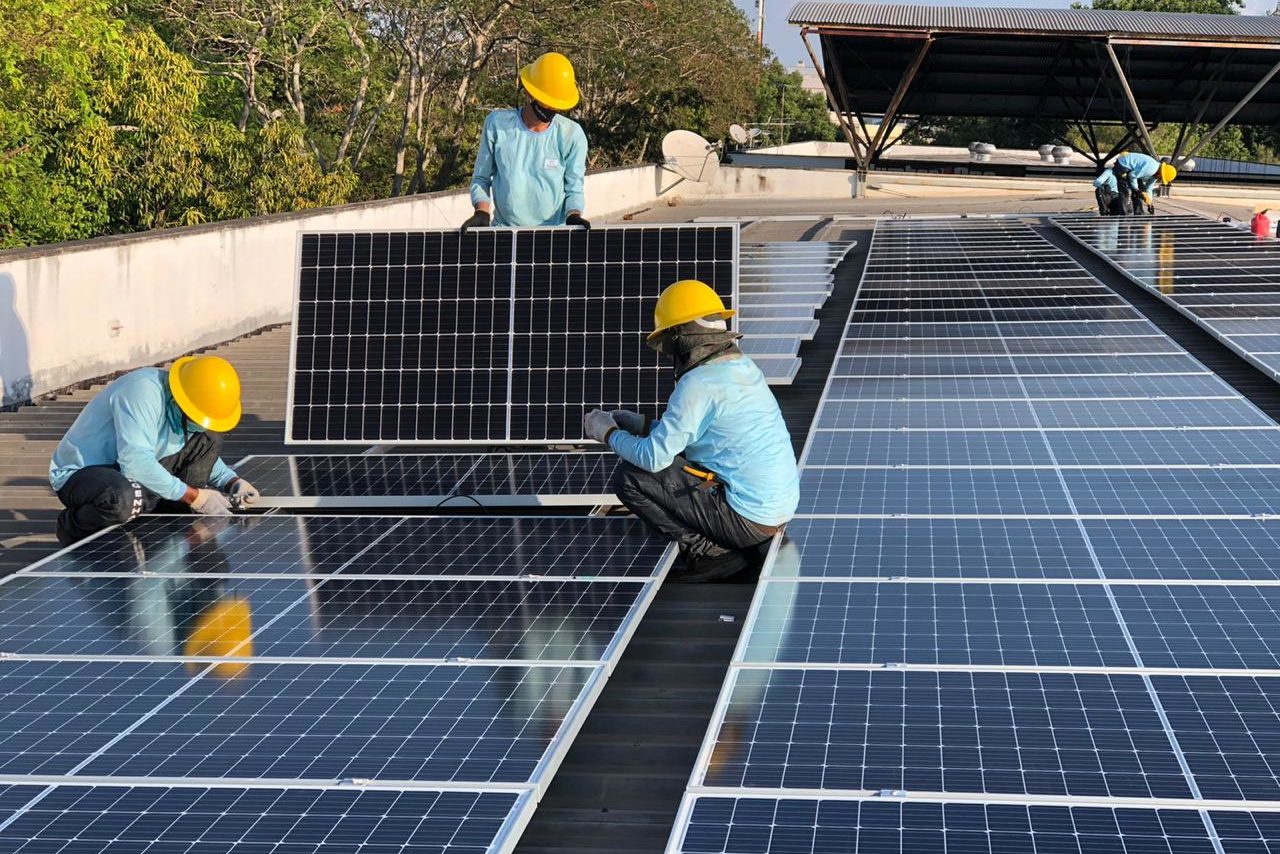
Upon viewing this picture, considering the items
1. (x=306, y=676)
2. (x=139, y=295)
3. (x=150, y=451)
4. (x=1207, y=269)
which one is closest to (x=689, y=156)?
(x=1207, y=269)

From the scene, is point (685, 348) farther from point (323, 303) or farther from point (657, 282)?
point (323, 303)

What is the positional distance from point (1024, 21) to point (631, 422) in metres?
43.6

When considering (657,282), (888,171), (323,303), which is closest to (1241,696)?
(657,282)

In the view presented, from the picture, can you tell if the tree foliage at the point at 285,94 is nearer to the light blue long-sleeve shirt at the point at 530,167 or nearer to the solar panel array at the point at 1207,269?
the light blue long-sleeve shirt at the point at 530,167

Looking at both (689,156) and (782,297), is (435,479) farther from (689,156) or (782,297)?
(689,156)

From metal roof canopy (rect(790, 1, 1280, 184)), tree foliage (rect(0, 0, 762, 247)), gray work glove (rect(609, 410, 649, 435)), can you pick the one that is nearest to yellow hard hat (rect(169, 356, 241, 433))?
gray work glove (rect(609, 410, 649, 435))

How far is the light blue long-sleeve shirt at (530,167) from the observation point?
12.0 meters

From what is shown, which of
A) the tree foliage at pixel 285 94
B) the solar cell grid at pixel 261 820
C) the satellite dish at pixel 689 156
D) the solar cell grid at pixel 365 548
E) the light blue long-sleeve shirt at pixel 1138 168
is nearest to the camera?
the solar cell grid at pixel 261 820

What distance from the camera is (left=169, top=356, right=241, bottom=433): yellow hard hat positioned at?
8898mm

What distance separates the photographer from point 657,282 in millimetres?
10750

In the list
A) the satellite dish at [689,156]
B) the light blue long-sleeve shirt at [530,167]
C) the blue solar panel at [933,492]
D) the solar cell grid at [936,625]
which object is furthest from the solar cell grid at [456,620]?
the satellite dish at [689,156]

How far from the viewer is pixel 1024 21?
158ft

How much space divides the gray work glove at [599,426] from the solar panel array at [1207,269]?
638 centimetres

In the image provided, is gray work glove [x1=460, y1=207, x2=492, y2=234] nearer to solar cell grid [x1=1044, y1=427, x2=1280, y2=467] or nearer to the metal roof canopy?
solar cell grid [x1=1044, y1=427, x2=1280, y2=467]
